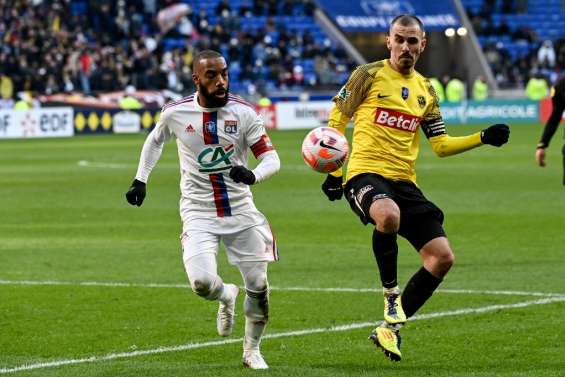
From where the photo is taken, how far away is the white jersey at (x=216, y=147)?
8.08 meters

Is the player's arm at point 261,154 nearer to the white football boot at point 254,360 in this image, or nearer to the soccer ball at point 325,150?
the soccer ball at point 325,150

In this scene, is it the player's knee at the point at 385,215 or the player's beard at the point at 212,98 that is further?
the player's knee at the point at 385,215

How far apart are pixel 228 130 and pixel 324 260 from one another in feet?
19.7

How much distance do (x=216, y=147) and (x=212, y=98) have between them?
0.99 ft

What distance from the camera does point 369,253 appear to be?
14484 mm

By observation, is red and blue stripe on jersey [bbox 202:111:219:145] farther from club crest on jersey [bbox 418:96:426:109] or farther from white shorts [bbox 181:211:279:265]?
club crest on jersey [bbox 418:96:426:109]

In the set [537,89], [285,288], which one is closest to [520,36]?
[537,89]

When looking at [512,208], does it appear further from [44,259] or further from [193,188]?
[193,188]

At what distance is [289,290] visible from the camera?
1173cm

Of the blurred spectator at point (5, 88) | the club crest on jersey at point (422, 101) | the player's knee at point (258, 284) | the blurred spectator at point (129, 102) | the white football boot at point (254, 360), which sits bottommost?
→ the blurred spectator at point (129, 102)

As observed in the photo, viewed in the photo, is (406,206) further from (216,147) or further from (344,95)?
(216,147)

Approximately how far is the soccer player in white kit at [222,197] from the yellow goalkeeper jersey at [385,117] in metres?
0.83

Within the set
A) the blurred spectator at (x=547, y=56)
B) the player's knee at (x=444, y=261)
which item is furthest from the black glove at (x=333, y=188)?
the blurred spectator at (x=547, y=56)

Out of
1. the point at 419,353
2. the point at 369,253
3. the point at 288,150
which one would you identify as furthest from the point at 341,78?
the point at 419,353
